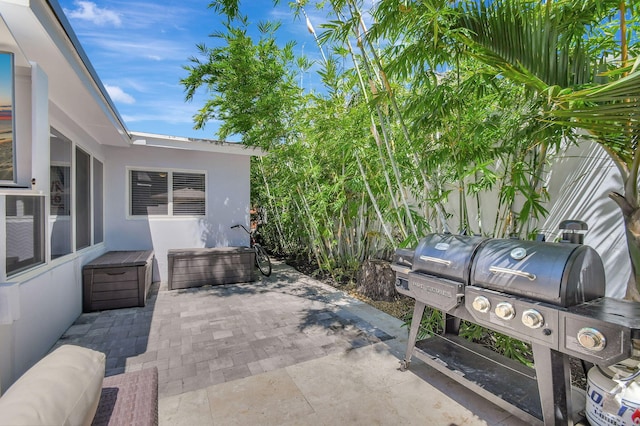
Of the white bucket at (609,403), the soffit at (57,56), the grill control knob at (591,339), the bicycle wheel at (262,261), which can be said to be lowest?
the bicycle wheel at (262,261)

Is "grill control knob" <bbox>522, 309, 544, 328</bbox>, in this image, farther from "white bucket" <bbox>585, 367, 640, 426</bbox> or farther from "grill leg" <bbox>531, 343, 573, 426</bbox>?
"white bucket" <bbox>585, 367, 640, 426</bbox>

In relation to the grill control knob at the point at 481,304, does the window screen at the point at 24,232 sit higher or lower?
higher

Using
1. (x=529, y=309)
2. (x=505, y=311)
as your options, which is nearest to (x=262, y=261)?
(x=505, y=311)

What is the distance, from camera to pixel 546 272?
1851 millimetres

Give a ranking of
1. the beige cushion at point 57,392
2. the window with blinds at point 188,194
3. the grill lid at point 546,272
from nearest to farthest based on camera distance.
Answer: the beige cushion at point 57,392, the grill lid at point 546,272, the window with blinds at point 188,194

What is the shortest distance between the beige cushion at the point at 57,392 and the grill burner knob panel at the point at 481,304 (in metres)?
2.21

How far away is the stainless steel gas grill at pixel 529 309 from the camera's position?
1.66m

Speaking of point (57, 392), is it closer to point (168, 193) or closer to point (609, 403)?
point (609, 403)

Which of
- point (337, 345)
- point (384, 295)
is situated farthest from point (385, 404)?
point (384, 295)

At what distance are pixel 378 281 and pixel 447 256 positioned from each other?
3097 millimetres

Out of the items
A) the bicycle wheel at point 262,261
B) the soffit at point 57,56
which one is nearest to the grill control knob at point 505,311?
the soffit at point 57,56

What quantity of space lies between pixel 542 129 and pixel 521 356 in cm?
231

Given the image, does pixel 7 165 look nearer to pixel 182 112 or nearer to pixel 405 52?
pixel 405 52

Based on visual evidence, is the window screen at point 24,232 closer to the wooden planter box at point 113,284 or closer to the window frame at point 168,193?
the wooden planter box at point 113,284
